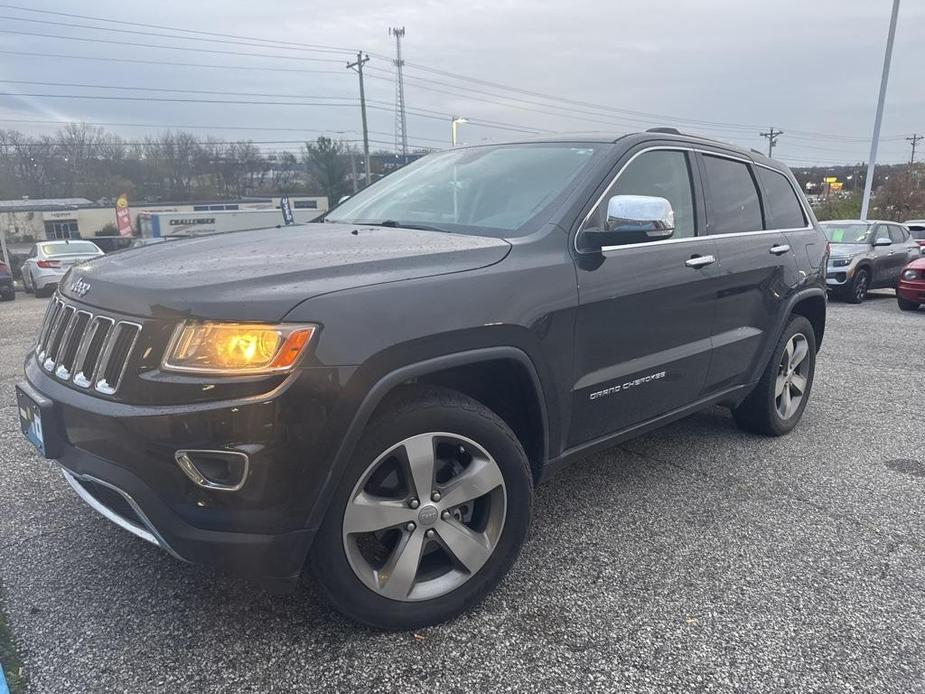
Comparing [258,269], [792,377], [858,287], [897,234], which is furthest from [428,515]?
[897,234]

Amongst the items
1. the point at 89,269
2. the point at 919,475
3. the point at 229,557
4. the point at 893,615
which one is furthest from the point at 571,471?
the point at 89,269

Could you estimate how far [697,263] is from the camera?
10.9 ft

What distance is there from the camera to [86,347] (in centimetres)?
222

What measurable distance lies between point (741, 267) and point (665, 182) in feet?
2.29

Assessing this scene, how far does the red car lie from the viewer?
1132cm

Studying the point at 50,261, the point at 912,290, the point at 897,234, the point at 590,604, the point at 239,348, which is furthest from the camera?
the point at 50,261

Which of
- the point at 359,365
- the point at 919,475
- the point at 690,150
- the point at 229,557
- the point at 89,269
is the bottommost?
the point at 919,475

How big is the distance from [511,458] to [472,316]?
1.81 feet

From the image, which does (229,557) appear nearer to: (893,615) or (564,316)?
(564,316)

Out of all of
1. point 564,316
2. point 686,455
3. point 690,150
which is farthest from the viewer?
point 686,455

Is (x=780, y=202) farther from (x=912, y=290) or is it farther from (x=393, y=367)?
(x=912, y=290)

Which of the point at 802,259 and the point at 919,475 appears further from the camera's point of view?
the point at 802,259

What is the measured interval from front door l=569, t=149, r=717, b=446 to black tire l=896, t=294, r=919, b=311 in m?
10.3

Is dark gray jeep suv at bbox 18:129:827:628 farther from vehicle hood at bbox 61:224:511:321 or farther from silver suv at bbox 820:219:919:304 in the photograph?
silver suv at bbox 820:219:919:304
